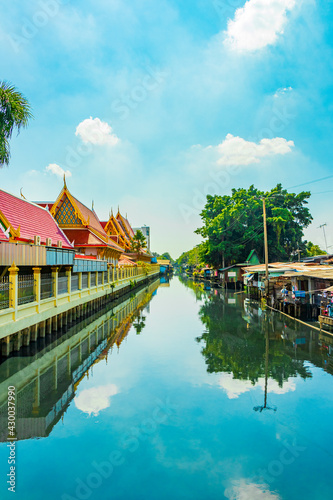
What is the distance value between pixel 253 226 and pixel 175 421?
1406 inches

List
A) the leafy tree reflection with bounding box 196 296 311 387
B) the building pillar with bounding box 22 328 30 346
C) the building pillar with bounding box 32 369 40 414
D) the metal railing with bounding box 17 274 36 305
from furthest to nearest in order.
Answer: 1. the building pillar with bounding box 22 328 30 346
2. the metal railing with bounding box 17 274 36 305
3. the leafy tree reflection with bounding box 196 296 311 387
4. the building pillar with bounding box 32 369 40 414

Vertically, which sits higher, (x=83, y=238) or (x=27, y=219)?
(x=27, y=219)

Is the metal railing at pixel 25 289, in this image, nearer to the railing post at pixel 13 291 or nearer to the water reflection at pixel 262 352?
the railing post at pixel 13 291

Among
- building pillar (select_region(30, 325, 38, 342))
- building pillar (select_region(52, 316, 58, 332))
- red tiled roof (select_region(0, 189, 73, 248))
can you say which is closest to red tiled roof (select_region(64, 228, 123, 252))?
red tiled roof (select_region(0, 189, 73, 248))

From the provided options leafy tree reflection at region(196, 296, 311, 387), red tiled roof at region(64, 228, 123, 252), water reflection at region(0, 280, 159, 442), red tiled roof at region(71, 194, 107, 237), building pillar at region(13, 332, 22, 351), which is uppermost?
red tiled roof at region(71, 194, 107, 237)

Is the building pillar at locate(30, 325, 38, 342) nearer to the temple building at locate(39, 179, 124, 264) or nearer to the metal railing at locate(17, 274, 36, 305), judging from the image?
the metal railing at locate(17, 274, 36, 305)

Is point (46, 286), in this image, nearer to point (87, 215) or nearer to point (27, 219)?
point (27, 219)

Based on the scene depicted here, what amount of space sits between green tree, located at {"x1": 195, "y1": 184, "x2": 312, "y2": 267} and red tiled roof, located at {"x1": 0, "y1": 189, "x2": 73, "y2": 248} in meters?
22.9

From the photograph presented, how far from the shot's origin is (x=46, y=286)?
11367mm

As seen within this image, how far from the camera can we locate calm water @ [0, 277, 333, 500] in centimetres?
420

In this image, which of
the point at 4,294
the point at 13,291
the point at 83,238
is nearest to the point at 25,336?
the point at 13,291

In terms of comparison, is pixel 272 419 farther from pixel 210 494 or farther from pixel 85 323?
pixel 85 323

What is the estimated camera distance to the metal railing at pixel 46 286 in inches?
430

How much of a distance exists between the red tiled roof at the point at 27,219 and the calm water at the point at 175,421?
27.6ft
